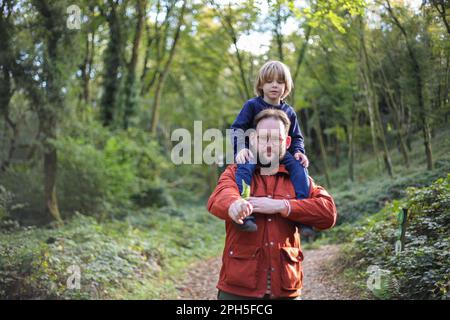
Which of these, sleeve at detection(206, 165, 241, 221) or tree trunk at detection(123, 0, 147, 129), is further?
tree trunk at detection(123, 0, 147, 129)

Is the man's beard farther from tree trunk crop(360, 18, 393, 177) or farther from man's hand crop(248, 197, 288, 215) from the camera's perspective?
tree trunk crop(360, 18, 393, 177)

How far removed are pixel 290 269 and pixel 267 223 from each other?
26 centimetres

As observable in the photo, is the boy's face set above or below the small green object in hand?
above

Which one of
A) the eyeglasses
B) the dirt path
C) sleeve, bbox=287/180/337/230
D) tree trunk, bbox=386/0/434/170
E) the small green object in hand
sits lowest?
the dirt path

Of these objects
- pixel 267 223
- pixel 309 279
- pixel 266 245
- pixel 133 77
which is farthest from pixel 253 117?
pixel 133 77

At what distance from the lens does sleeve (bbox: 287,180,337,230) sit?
95.0 inches

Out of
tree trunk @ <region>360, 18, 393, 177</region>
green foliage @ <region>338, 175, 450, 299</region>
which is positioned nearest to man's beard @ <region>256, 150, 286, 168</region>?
green foliage @ <region>338, 175, 450, 299</region>

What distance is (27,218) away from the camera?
39.8 feet

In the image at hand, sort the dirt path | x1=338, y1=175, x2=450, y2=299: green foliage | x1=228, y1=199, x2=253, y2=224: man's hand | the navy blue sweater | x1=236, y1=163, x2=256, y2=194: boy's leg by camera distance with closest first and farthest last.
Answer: x1=228, y1=199, x2=253, y2=224: man's hand, x1=236, y1=163, x2=256, y2=194: boy's leg, the navy blue sweater, x1=338, y1=175, x2=450, y2=299: green foliage, the dirt path

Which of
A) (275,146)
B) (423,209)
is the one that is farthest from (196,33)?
(275,146)

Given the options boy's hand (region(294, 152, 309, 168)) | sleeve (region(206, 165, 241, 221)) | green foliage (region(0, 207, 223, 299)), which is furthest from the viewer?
green foliage (region(0, 207, 223, 299))

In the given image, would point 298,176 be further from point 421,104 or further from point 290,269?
point 421,104
